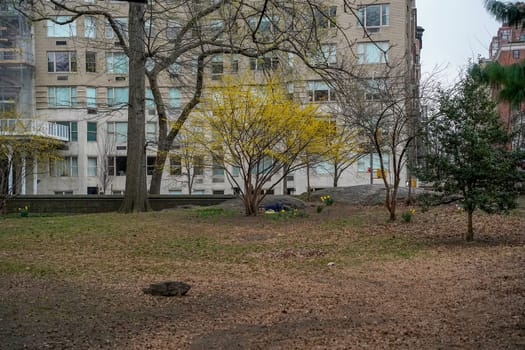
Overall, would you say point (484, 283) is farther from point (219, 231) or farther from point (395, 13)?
point (395, 13)

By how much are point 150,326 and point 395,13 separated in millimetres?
34632

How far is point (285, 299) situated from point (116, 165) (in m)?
37.4

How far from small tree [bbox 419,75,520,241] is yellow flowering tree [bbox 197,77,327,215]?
563cm

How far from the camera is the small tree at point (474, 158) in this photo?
→ 12.2 metres

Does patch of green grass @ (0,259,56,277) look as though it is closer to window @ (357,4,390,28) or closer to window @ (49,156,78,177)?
window @ (357,4,390,28)

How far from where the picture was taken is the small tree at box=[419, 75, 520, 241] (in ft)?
40.1

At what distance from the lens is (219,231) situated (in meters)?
15.3

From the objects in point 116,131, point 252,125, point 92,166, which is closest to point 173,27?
point 252,125

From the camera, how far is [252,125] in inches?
685

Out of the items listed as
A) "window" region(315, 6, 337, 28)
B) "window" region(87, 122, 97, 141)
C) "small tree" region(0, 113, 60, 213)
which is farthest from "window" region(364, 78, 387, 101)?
"window" region(87, 122, 97, 141)

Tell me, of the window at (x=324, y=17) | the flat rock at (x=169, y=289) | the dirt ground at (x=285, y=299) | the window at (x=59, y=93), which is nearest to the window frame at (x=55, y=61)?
the window at (x=59, y=93)

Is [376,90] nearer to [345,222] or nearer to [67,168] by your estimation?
[345,222]

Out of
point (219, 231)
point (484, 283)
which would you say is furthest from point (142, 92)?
point (484, 283)

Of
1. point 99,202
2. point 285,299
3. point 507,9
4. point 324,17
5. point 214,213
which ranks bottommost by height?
point 285,299
